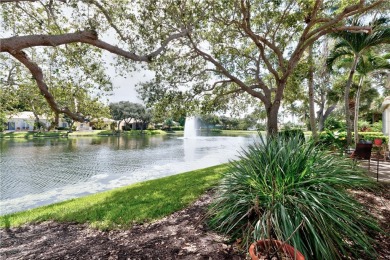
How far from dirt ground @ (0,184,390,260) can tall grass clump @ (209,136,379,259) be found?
28cm

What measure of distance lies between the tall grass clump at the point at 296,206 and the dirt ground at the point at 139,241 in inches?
11.0

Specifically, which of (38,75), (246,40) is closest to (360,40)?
(246,40)

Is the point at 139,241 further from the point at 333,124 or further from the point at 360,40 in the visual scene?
the point at 333,124

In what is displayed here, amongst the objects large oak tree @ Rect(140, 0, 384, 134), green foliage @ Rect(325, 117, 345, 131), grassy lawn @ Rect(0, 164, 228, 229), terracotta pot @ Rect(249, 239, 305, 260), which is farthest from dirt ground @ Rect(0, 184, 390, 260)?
green foliage @ Rect(325, 117, 345, 131)

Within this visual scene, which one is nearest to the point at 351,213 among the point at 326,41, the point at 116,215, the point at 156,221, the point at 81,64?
the point at 156,221

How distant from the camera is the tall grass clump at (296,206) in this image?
A: 233cm

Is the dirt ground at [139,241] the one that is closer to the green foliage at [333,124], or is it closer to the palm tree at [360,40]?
the palm tree at [360,40]

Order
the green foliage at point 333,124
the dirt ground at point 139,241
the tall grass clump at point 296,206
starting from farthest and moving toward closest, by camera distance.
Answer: the green foliage at point 333,124 < the dirt ground at point 139,241 < the tall grass clump at point 296,206

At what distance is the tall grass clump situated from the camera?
7.64ft

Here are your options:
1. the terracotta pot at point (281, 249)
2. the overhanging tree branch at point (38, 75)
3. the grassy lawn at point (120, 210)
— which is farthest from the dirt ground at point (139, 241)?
the overhanging tree branch at point (38, 75)

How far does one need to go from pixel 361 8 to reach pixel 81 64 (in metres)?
8.50

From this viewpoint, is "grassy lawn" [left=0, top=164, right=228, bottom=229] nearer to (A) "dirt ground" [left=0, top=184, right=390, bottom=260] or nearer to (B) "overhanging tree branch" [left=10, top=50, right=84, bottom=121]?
(A) "dirt ground" [left=0, top=184, right=390, bottom=260]

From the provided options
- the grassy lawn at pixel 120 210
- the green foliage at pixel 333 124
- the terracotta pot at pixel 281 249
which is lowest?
the grassy lawn at pixel 120 210

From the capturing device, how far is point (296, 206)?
2504mm
